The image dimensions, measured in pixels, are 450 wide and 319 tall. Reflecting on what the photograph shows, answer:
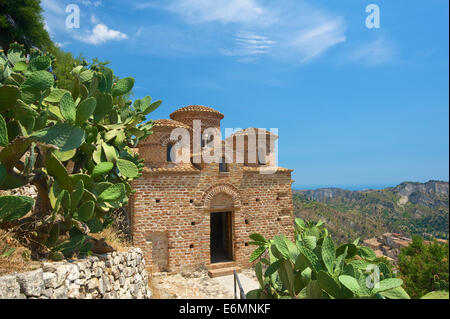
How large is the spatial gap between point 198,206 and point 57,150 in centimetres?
663

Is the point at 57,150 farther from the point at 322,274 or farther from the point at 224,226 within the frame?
the point at 224,226

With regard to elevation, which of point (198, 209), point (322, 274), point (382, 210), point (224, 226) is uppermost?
point (322, 274)

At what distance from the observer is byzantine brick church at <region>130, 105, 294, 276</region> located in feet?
30.8

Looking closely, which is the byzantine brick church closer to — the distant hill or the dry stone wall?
the dry stone wall

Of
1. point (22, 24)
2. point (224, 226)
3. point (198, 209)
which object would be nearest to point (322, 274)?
point (198, 209)

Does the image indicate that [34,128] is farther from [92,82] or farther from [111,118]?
[111,118]

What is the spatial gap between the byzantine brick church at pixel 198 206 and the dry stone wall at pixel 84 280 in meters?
3.51

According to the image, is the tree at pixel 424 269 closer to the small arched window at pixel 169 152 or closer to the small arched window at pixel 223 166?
the small arched window at pixel 223 166

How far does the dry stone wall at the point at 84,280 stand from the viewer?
2994 mm

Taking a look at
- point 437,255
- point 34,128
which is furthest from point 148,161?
point 437,255

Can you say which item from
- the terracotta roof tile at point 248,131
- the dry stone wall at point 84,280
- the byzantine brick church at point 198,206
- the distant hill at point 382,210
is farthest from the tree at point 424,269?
the distant hill at point 382,210

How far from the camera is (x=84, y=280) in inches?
152
